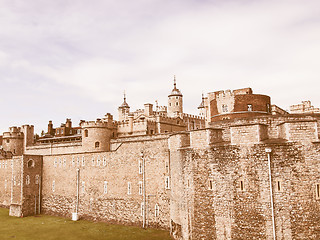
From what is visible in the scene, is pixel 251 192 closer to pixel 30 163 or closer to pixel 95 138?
pixel 95 138

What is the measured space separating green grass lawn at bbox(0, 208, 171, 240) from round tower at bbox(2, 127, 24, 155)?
18.5 metres

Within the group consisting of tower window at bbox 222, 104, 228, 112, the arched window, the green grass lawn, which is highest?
tower window at bbox 222, 104, 228, 112

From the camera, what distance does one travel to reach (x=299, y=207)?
16.7 m

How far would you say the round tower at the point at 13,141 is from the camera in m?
53.7

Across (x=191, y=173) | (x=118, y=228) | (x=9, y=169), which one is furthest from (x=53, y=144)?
(x=191, y=173)

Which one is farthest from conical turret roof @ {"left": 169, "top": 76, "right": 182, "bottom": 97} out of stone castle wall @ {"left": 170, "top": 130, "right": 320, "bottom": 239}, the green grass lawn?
stone castle wall @ {"left": 170, "top": 130, "right": 320, "bottom": 239}

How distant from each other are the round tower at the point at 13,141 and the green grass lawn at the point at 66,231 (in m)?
18.5

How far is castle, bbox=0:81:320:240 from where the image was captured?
55.9 ft

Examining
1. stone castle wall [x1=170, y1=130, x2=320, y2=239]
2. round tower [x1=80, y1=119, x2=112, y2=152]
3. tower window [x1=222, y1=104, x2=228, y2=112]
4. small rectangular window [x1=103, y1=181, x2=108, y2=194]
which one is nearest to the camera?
stone castle wall [x1=170, y1=130, x2=320, y2=239]

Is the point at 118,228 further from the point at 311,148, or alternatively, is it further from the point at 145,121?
the point at 311,148

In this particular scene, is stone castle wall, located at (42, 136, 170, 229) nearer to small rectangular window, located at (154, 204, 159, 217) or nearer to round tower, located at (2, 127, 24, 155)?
small rectangular window, located at (154, 204, 159, 217)

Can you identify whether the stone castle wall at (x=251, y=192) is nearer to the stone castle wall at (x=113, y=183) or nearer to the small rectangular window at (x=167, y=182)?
the small rectangular window at (x=167, y=182)

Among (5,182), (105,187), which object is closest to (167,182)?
(105,187)

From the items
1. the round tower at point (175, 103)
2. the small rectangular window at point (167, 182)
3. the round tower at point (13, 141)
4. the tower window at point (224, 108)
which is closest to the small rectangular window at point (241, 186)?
the small rectangular window at point (167, 182)
